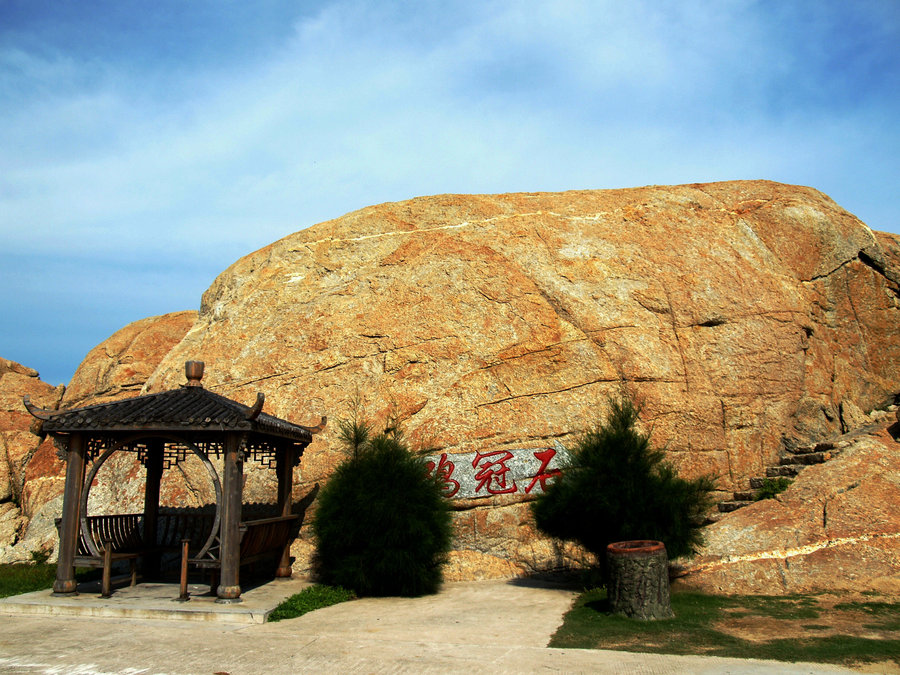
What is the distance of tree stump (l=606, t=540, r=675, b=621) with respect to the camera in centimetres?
925

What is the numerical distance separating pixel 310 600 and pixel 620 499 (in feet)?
16.7

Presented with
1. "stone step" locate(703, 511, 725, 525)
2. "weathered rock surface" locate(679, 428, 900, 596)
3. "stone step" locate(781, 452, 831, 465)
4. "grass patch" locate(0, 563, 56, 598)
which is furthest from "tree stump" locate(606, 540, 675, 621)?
"grass patch" locate(0, 563, 56, 598)

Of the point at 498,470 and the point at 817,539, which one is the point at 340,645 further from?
the point at 817,539

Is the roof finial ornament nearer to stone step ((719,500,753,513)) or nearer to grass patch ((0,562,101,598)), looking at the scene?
grass patch ((0,562,101,598))

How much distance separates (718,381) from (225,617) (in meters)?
11.1

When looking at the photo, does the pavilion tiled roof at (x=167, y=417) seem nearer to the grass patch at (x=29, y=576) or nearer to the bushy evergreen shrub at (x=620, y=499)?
the grass patch at (x=29, y=576)

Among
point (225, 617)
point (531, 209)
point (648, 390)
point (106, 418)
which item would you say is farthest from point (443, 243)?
point (225, 617)

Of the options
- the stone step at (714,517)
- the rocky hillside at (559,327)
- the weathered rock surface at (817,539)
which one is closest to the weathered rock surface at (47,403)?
the rocky hillside at (559,327)

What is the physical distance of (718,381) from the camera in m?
15.4

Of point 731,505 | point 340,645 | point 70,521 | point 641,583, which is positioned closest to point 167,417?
point 70,521

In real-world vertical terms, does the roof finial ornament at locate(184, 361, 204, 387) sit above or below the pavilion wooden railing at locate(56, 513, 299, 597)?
above

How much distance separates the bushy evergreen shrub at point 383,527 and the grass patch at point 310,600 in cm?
25

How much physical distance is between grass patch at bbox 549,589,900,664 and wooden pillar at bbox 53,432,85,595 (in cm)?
758

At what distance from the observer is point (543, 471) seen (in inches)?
559
